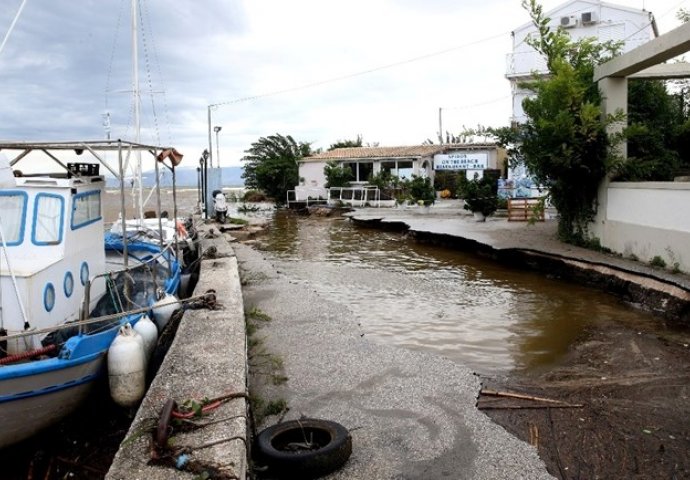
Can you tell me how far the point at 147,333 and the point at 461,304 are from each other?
6.47 m

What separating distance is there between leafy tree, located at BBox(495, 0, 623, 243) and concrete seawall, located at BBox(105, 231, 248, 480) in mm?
9819

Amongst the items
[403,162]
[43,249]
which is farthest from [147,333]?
[403,162]

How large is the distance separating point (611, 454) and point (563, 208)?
12.5 metres

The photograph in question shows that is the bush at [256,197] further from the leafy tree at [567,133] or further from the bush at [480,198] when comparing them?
the leafy tree at [567,133]

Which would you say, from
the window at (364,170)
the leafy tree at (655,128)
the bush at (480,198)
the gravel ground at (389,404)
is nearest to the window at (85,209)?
the gravel ground at (389,404)

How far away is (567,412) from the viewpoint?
623 centimetres

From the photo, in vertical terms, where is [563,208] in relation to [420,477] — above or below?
above

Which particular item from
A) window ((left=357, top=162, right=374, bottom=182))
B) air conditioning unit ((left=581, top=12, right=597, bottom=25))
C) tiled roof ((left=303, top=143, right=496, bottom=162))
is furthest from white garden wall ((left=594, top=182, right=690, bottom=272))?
window ((left=357, top=162, right=374, bottom=182))

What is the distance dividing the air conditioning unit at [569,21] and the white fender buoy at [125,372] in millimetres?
36062

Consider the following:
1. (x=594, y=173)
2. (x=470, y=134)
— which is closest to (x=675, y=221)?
(x=594, y=173)

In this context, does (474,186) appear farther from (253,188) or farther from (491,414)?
(253,188)

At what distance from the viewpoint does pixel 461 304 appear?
1192 centimetres

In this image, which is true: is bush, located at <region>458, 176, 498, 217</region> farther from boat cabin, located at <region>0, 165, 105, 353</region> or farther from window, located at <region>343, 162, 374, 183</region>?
boat cabin, located at <region>0, 165, 105, 353</region>

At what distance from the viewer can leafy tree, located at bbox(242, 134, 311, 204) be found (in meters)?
48.0
